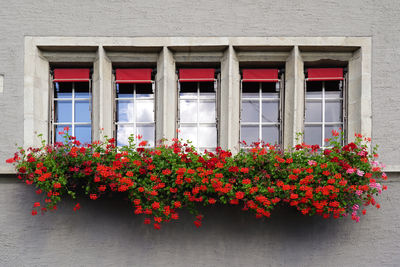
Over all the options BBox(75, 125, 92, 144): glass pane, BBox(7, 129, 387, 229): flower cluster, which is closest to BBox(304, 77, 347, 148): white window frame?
BBox(7, 129, 387, 229): flower cluster

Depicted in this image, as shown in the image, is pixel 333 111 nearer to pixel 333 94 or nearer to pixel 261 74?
pixel 333 94

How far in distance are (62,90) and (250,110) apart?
112 inches

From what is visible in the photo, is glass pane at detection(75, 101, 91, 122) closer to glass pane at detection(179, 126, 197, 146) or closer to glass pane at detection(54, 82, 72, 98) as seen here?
glass pane at detection(54, 82, 72, 98)

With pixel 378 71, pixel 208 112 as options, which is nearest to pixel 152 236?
pixel 208 112

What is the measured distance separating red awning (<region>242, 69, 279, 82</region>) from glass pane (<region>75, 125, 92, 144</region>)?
241cm

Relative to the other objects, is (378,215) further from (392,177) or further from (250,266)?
(250,266)

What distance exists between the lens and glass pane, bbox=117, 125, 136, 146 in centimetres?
481

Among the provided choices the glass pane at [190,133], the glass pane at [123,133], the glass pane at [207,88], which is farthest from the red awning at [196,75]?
the glass pane at [123,133]

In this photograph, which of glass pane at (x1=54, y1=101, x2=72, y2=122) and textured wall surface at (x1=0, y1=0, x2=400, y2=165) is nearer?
textured wall surface at (x1=0, y1=0, x2=400, y2=165)

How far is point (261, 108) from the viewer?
15.9 feet

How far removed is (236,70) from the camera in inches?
183

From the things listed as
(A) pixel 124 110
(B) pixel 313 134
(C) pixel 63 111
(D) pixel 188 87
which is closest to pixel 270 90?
(B) pixel 313 134

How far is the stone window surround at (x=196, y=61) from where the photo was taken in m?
4.48

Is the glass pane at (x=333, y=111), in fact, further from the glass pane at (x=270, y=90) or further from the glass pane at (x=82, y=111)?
the glass pane at (x=82, y=111)
